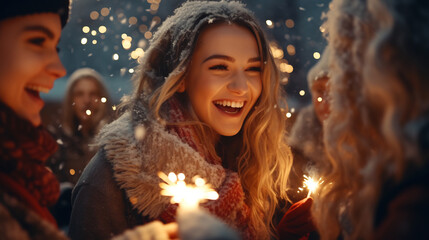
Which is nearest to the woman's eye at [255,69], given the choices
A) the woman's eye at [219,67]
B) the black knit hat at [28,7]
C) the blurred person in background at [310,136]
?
the woman's eye at [219,67]

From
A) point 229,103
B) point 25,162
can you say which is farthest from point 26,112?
point 229,103

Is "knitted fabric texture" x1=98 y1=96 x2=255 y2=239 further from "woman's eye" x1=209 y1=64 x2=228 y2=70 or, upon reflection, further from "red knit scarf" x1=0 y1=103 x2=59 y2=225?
"red knit scarf" x1=0 y1=103 x2=59 y2=225

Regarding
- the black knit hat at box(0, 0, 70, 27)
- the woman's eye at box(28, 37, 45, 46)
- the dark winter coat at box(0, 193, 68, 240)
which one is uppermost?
the black knit hat at box(0, 0, 70, 27)

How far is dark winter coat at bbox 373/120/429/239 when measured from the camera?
39.1 inches

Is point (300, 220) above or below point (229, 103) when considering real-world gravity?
below

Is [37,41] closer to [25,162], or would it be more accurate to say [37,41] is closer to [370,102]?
[25,162]

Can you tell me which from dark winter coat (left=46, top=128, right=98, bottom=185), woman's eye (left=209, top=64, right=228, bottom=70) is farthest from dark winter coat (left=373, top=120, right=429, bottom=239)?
dark winter coat (left=46, top=128, right=98, bottom=185)

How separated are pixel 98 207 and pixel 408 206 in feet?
4.60

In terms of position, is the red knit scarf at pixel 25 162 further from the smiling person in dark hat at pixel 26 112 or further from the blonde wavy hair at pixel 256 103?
the blonde wavy hair at pixel 256 103

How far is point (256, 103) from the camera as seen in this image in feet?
7.48

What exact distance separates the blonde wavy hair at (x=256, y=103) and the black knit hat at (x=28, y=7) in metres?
0.78

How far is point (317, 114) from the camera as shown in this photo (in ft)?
9.43

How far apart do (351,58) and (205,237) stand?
0.98 meters

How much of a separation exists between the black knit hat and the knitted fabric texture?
2.47 ft
